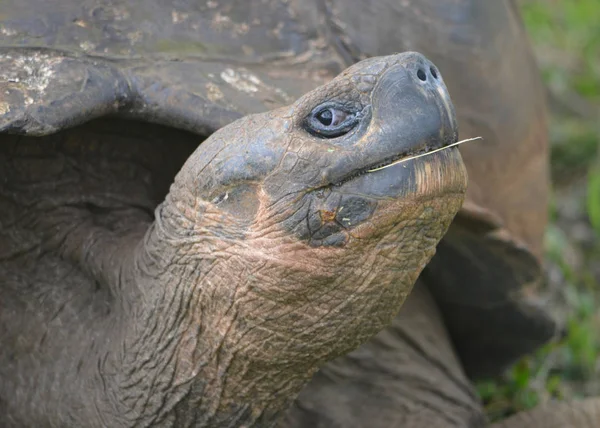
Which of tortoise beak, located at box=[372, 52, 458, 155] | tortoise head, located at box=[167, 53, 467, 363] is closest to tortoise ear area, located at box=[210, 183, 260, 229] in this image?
tortoise head, located at box=[167, 53, 467, 363]

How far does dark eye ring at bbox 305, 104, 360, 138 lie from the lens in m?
2.01

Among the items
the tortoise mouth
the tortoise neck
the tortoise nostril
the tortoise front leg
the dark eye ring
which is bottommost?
the tortoise front leg

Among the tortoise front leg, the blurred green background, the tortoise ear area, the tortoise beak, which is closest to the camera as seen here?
the tortoise beak

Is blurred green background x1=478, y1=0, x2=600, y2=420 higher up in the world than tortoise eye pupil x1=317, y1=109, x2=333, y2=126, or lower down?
lower down

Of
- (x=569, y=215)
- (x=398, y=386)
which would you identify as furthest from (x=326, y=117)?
(x=569, y=215)

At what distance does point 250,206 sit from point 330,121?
10.1 inches

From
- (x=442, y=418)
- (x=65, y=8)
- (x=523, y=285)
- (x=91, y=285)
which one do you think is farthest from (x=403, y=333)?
(x=65, y=8)

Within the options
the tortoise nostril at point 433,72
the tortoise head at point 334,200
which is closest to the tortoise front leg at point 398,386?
the tortoise head at point 334,200

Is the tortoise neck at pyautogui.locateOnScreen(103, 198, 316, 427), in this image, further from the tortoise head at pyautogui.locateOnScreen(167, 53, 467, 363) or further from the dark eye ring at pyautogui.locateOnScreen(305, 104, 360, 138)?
the dark eye ring at pyautogui.locateOnScreen(305, 104, 360, 138)

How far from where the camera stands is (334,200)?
201 cm

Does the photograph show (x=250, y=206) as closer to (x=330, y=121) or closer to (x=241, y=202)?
(x=241, y=202)

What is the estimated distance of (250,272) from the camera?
2.12 metres

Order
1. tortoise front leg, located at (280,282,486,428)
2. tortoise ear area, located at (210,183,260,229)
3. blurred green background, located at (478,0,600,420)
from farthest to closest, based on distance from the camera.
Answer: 1. blurred green background, located at (478,0,600,420)
2. tortoise front leg, located at (280,282,486,428)
3. tortoise ear area, located at (210,183,260,229)

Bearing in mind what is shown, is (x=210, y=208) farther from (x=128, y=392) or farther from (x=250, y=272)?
(x=128, y=392)
